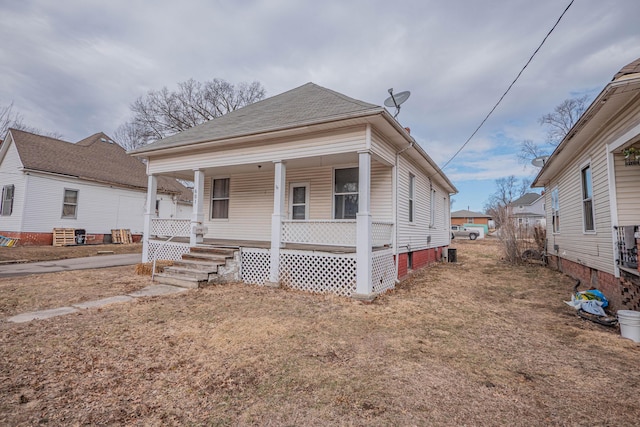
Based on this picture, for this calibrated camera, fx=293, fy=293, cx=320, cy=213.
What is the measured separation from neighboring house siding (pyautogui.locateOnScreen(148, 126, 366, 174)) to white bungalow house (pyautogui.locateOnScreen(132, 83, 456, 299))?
0.08 feet

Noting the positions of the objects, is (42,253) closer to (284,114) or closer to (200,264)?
(200,264)

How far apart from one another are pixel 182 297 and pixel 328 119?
474cm

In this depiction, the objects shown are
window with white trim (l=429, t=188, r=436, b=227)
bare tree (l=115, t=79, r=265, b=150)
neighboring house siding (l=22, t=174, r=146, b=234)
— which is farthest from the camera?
bare tree (l=115, t=79, r=265, b=150)

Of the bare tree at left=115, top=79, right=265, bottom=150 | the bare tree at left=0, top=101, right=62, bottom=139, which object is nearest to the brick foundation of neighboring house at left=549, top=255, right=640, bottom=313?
the bare tree at left=115, top=79, right=265, bottom=150

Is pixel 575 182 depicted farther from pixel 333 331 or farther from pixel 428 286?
pixel 333 331

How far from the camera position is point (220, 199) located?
34.6 ft

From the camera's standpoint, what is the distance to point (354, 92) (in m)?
20.4

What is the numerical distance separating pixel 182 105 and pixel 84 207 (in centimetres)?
1200

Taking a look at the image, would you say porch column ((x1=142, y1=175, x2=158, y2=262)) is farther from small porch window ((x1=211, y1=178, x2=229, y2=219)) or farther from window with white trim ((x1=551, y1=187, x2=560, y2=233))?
window with white trim ((x1=551, y1=187, x2=560, y2=233))

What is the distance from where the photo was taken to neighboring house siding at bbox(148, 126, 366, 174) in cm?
649

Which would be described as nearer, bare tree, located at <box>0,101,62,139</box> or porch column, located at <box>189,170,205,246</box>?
porch column, located at <box>189,170,205,246</box>

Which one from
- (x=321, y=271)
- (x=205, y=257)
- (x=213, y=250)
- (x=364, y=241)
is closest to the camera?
(x=364, y=241)

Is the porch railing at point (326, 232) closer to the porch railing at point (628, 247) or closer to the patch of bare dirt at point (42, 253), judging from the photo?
the porch railing at point (628, 247)

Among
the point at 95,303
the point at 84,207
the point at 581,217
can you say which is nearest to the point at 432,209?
the point at 581,217
